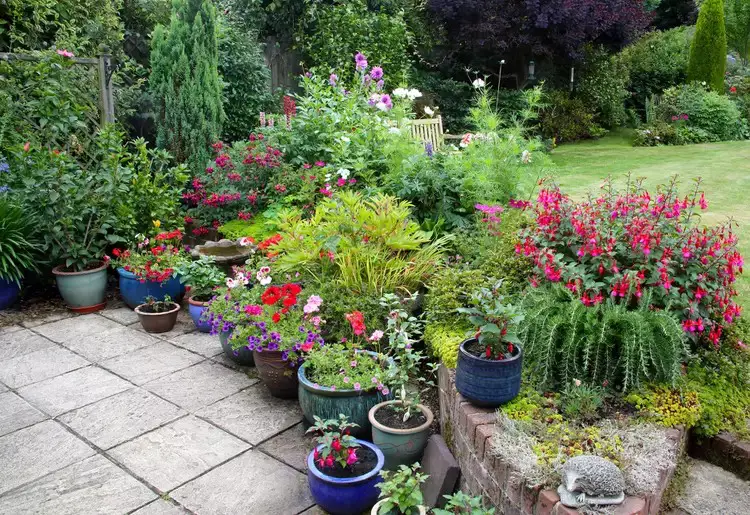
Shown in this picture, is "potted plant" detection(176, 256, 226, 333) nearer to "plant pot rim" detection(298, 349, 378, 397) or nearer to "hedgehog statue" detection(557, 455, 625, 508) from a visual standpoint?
"plant pot rim" detection(298, 349, 378, 397)

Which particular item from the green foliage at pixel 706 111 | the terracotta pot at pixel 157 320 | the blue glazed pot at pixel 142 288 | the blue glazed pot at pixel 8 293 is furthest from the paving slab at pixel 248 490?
the green foliage at pixel 706 111

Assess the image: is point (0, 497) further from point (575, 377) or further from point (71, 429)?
point (575, 377)

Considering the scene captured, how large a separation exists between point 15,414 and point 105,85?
3.13 m

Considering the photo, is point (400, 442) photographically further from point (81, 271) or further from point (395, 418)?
point (81, 271)

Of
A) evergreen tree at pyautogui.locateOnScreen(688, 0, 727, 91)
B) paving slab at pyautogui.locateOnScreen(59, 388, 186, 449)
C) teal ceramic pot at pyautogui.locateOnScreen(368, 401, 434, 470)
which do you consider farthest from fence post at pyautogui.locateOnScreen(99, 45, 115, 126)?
evergreen tree at pyautogui.locateOnScreen(688, 0, 727, 91)

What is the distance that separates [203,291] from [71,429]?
1.32m

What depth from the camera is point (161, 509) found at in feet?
7.89

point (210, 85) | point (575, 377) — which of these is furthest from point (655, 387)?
point (210, 85)

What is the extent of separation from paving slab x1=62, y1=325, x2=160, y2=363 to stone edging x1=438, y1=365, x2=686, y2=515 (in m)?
2.15

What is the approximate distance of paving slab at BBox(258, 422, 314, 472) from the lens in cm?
272

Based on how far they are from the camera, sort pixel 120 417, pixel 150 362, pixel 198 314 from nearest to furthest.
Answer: pixel 120 417 → pixel 150 362 → pixel 198 314

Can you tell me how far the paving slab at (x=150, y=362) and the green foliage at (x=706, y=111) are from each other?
33.9 feet

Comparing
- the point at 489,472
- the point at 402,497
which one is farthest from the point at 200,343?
the point at 489,472

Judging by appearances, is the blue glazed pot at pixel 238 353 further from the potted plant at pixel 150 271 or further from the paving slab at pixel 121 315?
the paving slab at pixel 121 315
